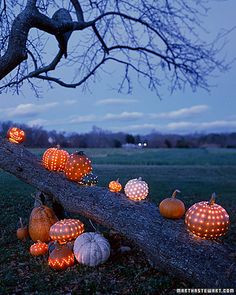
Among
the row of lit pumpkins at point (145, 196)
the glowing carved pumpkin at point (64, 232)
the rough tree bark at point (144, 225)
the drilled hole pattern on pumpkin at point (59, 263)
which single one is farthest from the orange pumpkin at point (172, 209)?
the drilled hole pattern on pumpkin at point (59, 263)

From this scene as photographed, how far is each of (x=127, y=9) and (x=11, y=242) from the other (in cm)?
711

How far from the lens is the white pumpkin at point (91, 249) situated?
6289 mm

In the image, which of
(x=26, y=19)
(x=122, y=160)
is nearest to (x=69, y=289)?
(x=26, y=19)

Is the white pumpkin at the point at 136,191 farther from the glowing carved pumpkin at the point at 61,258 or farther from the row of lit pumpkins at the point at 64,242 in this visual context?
the glowing carved pumpkin at the point at 61,258

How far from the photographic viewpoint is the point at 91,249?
6.30 m

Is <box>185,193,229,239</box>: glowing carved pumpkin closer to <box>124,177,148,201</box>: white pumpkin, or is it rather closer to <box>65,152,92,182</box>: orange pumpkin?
<box>124,177,148,201</box>: white pumpkin

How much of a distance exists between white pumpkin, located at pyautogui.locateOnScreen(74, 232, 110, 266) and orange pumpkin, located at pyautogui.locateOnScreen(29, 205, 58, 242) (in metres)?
1.19

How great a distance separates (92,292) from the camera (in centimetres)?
536

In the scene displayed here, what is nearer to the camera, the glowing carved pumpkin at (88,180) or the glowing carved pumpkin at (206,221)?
the glowing carved pumpkin at (206,221)

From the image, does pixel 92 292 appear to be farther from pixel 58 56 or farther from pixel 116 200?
pixel 58 56

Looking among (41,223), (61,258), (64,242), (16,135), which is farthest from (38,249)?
(16,135)

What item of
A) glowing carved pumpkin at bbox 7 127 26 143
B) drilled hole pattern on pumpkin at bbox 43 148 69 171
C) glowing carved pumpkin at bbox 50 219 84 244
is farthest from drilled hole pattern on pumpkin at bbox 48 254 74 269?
glowing carved pumpkin at bbox 7 127 26 143

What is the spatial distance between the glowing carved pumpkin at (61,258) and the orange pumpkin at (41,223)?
104 cm

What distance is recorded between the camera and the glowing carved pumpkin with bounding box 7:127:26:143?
876 centimetres
